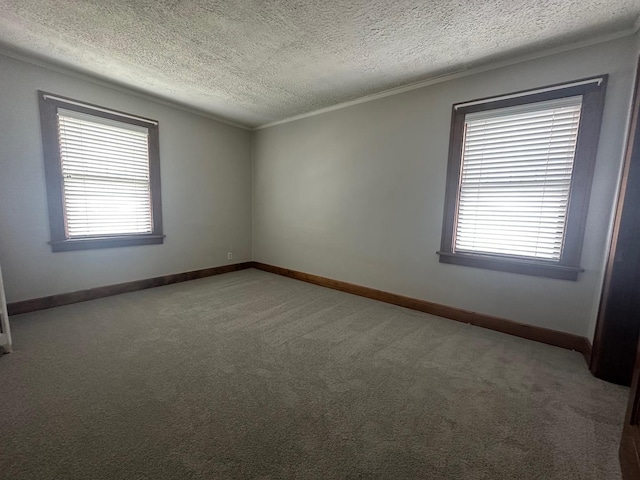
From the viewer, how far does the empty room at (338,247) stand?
1.42 meters

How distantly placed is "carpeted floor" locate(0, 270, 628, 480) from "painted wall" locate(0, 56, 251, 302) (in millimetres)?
600

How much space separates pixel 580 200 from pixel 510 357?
148 cm

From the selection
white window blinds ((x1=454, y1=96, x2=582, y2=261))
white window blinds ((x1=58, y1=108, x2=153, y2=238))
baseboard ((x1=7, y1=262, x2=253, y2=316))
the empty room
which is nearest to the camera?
the empty room

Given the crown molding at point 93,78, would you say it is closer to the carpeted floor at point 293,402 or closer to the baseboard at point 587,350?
the carpeted floor at point 293,402

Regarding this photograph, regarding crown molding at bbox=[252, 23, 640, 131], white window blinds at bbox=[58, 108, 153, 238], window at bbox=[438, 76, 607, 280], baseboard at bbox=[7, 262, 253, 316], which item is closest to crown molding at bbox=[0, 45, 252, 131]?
white window blinds at bbox=[58, 108, 153, 238]

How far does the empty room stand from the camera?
1424 mm

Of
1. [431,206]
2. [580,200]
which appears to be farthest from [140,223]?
[580,200]

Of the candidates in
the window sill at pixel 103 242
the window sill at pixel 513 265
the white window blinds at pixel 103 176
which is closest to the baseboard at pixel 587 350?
the window sill at pixel 513 265

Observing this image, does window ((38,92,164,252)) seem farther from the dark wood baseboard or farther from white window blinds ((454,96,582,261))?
white window blinds ((454,96,582,261))

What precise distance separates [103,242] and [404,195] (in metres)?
3.85

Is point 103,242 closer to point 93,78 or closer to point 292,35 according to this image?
point 93,78

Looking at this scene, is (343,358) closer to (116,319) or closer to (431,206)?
(431,206)

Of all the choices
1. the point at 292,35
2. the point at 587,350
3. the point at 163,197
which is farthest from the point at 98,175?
the point at 587,350

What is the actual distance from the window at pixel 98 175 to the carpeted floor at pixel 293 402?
1089 millimetres
